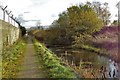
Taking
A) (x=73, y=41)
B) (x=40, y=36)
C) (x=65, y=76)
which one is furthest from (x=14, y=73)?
(x=40, y=36)

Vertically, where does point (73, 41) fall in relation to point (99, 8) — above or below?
below

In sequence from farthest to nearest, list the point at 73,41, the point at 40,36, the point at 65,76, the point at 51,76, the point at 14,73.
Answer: the point at 40,36
the point at 73,41
the point at 14,73
the point at 51,76
the point at 65,76

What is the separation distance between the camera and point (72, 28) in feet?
A: 117

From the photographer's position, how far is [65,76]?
9.54 metres

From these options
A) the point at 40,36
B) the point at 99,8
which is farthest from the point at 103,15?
the point at 40,36

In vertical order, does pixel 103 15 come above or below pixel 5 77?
above

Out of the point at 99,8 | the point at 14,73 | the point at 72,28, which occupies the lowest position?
the point at 14,73

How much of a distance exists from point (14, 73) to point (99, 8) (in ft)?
136

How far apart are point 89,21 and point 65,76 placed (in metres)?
26.6

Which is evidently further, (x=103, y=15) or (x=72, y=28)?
(x=103, y=15)

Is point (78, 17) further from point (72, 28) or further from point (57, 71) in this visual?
point (57, 71)

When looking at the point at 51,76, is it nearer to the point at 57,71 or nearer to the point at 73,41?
the point at 57,71

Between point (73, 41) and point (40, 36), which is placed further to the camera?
point (40, 36)

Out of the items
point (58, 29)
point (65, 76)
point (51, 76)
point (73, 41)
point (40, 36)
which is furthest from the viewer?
point (40, 36)
